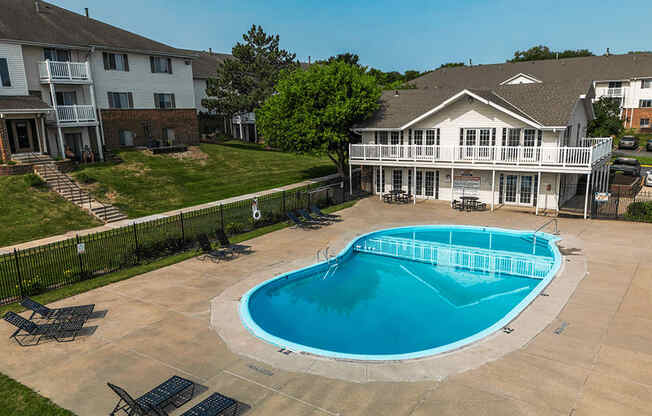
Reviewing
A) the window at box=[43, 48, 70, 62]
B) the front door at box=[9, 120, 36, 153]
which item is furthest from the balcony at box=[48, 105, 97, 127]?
the window at box=[43, 48, 70, 62]

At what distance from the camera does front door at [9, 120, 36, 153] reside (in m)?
31.2

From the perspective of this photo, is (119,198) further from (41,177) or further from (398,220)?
(398,220)

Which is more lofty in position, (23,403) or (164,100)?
(164,100)

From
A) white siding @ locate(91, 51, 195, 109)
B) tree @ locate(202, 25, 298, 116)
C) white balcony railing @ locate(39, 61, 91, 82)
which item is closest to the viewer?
white balcony railing @ locate(39, 61, 91, 82)

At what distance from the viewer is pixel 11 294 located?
15562mm

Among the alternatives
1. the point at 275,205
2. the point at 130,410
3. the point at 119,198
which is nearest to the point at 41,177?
the point at 119,198

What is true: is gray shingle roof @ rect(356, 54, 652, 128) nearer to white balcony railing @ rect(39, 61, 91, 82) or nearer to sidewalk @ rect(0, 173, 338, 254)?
sidewalk @ rect(0, 173, 338, 254)

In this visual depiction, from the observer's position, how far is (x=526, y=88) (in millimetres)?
30094

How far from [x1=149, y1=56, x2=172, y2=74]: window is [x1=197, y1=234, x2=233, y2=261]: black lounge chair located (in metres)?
26.8

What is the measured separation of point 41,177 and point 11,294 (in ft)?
53.1

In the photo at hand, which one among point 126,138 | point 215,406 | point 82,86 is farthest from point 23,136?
point 215,406

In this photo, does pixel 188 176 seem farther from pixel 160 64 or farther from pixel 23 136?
pixel 160 64

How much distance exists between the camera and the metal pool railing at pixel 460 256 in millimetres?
19094

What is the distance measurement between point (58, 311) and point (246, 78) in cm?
4085
